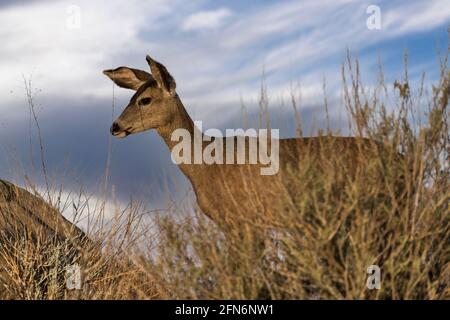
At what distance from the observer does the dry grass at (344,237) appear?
6812mm

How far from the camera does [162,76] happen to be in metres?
9.99

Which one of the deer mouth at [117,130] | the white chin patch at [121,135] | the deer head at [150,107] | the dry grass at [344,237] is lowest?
the dry grass at [344,237]

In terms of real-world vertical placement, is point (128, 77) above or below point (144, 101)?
above

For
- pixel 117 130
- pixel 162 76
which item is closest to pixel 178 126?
pixel 162 76

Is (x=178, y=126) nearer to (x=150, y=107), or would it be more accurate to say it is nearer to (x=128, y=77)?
(x=150, y=107)

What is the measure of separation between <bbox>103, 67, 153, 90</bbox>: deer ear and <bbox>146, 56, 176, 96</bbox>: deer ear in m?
0.57

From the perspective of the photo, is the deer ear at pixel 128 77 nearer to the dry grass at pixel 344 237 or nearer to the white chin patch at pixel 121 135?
the white chin patch at pixel 121 135

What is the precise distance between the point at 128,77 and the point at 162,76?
0.96 meters

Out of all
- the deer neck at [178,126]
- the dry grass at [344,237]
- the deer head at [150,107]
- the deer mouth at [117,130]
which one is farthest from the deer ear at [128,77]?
the dry grass at [344,237]

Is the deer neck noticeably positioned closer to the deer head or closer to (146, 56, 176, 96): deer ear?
the deer head

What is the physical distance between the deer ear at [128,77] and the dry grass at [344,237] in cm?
341
